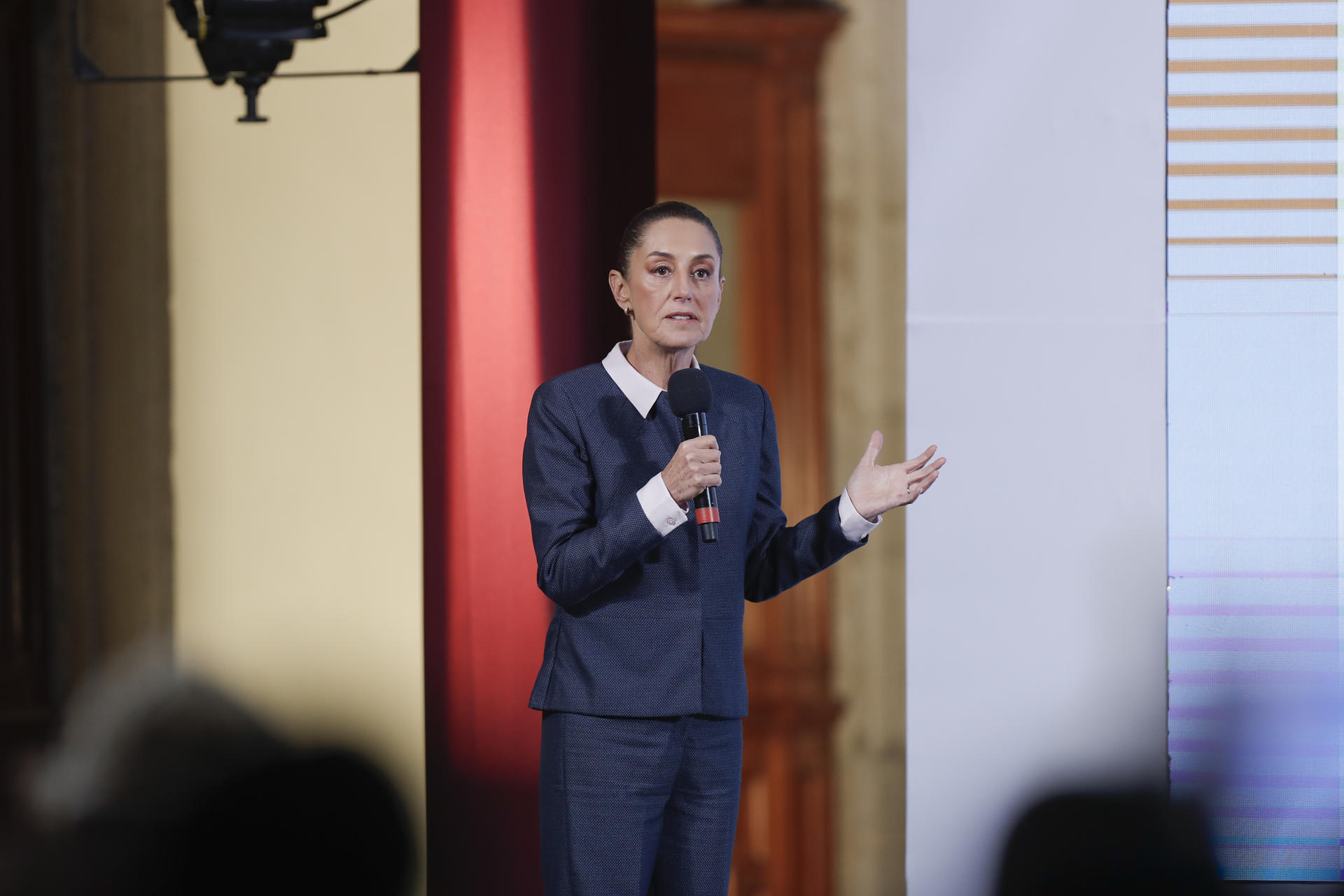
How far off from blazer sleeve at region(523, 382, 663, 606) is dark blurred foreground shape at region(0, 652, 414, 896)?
1453 millimetres

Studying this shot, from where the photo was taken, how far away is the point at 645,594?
1561mm

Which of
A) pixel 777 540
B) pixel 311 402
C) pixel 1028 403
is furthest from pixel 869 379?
pixel 311 402

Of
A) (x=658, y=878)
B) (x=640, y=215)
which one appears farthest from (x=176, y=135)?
(x=658, y=878)

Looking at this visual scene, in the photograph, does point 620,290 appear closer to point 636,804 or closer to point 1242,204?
point 636,804

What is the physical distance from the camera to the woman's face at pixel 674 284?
62.1 inches

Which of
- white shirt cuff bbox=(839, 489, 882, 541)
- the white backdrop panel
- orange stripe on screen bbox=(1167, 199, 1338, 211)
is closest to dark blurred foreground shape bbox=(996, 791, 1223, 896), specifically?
the white backdrop panel

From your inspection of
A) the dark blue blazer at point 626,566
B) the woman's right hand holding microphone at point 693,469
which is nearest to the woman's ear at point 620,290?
the dark blue blazer at point 626,566

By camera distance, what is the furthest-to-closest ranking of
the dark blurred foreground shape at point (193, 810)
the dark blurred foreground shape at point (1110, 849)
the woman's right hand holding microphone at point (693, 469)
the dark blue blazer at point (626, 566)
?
the dark blurred foreground shape at point (193, 810) < the dark blurred foreground shape at point (1110, 849) < the dark blue blazer at point (626, 566) < the woman's right hand holding microphone at point (693, 469)

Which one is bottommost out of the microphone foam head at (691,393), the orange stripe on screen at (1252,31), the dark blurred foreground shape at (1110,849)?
the dark blurred foreground shape at (1110,849)

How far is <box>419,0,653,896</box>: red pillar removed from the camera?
2.58 meters

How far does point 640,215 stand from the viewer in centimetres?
165

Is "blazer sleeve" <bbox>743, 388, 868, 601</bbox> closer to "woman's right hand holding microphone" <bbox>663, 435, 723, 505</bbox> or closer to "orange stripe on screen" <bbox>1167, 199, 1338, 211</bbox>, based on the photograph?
"woman's right hand holding microphone" <bbox>663, 435, 723, 505</bbox>

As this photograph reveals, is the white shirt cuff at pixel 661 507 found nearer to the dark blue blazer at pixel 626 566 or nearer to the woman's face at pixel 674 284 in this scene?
the dark blue blazer at pixel 626 566

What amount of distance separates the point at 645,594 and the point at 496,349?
1.18 meters
